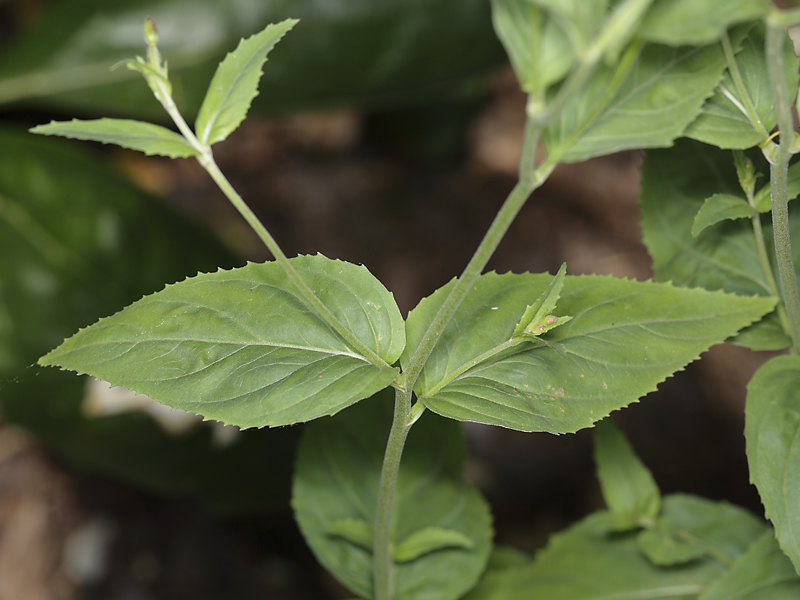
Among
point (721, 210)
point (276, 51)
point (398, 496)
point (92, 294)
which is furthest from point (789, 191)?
point (276, 51)

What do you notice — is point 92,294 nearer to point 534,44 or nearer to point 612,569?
point 612,569

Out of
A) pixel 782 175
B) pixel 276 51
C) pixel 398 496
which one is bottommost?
pixel 398 496

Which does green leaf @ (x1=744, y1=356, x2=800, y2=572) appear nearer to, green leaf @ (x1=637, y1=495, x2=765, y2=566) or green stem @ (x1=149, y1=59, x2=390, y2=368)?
green leaf @ (x1=637, y1=495, x2=765, y2=566)

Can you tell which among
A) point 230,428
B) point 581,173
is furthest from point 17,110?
point 581,173

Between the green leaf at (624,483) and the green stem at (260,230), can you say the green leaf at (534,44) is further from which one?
the green leaf at (624,483)

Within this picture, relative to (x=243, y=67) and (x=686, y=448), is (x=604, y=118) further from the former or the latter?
(x=686, y=448)

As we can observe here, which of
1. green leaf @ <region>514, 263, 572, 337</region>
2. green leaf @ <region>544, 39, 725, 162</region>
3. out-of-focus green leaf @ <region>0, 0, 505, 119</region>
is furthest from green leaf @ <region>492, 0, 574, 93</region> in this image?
out-of-focus green leaf @ <region>0, 0, 505, 119</region>
